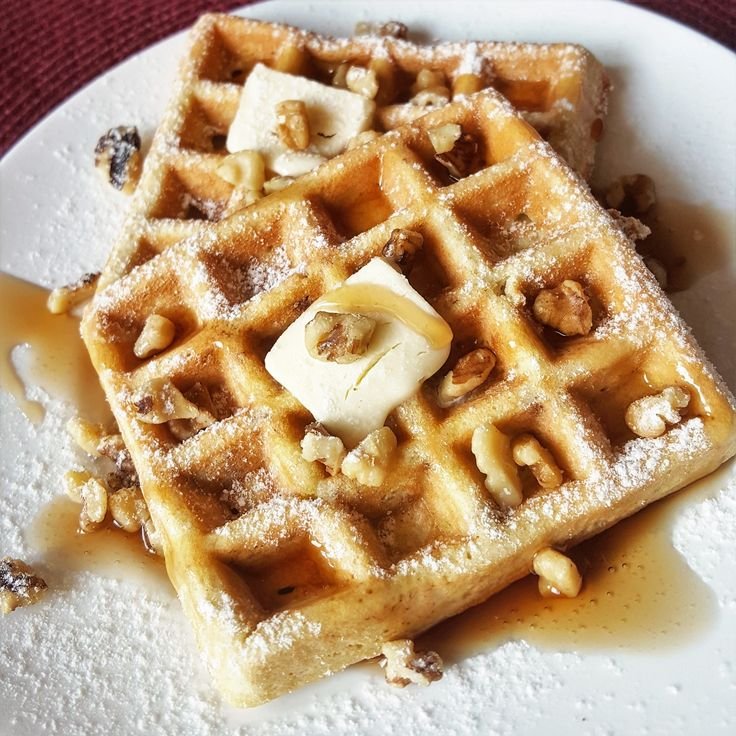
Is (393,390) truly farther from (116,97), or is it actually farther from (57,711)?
(116,97)

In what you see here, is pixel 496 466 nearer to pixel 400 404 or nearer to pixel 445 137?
pixel 400 404

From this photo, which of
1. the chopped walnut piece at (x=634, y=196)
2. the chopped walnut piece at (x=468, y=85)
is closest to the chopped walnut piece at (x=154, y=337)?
the chopped walnut piece at (x=468, y=85)

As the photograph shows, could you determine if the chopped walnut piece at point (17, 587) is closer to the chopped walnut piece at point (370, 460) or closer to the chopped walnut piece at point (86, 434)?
the chopped walnut piece at point (86, 434)

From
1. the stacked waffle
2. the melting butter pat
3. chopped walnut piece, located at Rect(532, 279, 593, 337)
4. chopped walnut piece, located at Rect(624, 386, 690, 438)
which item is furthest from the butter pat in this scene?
chopped walnut piece, located at Rect(624, 386, 690, 438)

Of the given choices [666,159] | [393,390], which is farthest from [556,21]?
[393,390]

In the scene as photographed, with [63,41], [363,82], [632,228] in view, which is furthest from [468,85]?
[63,41]
